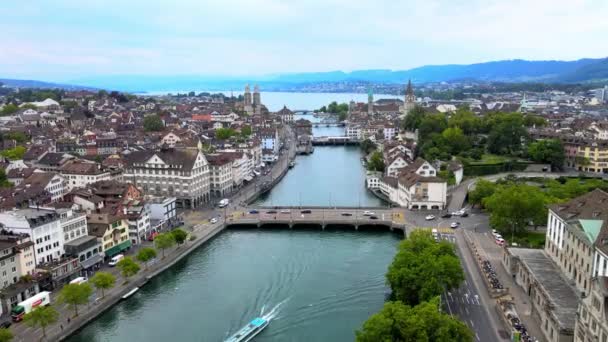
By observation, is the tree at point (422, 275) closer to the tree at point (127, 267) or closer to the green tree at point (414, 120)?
the tree at point (127, 267)

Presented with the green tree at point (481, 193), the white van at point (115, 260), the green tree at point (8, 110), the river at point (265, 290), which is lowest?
the river at point (265, 290)

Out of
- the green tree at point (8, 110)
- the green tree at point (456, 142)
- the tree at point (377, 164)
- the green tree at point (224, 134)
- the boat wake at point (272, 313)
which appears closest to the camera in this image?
the boat wake at point (272, 313)

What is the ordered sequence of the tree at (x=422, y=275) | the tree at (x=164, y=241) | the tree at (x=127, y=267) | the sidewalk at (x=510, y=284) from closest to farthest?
1. the sidewalk at (x=510, y=284)
2. the tree at (x=422, y=275)
3. the tree at (x=127, y=267)
4. the tree at (x=164, y=241)

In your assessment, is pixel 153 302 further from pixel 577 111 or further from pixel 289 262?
pixel 577 111

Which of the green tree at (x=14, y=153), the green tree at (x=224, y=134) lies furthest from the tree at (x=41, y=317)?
the green tree at (x=224, y=134)

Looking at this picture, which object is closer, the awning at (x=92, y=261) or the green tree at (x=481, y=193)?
the awning at (x=92, y=261)

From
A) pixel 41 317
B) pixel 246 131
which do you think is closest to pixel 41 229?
pixel 41 317

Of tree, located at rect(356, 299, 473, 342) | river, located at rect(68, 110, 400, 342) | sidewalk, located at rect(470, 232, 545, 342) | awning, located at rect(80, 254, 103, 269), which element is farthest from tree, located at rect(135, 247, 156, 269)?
sidewalk, located at rect(470, 232, 545, 342)

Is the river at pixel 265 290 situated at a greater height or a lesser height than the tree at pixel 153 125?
lesser
